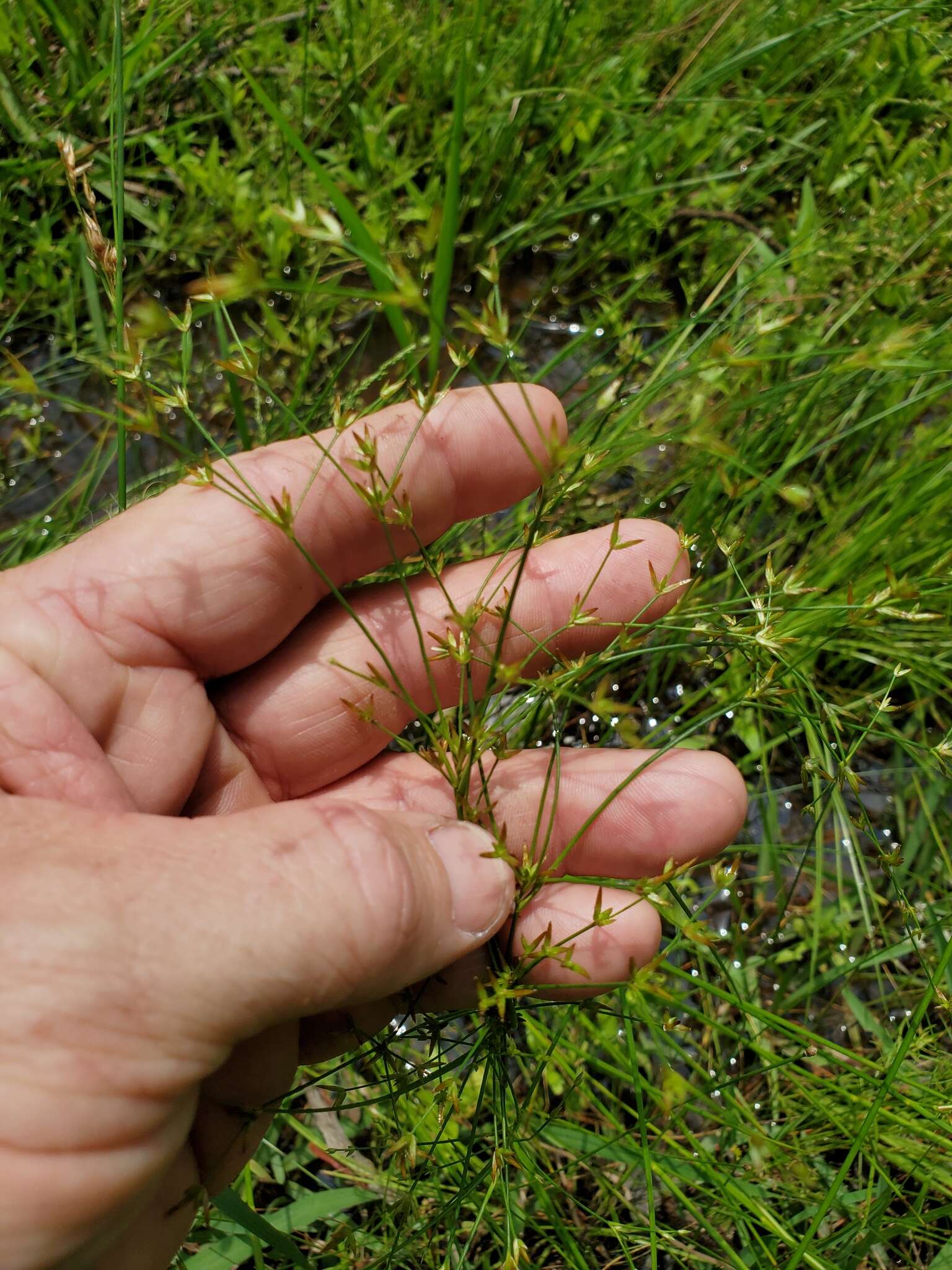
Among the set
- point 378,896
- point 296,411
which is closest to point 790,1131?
point 378,896

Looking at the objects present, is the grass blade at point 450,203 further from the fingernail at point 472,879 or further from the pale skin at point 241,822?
the fingernail at point 472,879

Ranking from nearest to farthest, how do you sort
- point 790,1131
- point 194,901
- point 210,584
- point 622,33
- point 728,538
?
point 194,901
point 210,584
point 790,1131
point 728,538
point 622,33

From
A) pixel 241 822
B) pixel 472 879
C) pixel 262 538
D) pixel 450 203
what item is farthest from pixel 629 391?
pixel 241 822

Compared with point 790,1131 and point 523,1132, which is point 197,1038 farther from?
point 790,1131

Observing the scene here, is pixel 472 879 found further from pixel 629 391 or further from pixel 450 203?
pixel 450 203

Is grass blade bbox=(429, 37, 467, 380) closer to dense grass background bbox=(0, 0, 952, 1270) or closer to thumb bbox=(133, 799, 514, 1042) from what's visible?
dense grass background bbox=(0, 0, 952, 1270)

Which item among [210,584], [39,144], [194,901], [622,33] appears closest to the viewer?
[194,901]

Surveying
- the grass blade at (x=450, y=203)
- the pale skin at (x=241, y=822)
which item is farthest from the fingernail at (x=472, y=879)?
the grass blade at (x=450, y=203)

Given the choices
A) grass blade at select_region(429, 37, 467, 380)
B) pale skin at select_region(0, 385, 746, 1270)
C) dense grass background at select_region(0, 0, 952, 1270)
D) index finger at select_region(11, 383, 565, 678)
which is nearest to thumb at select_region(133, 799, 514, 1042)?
pale skin at select_region(0, 385, 746, 1270)
